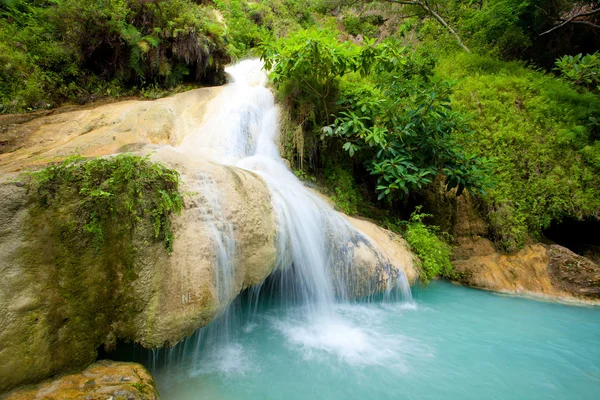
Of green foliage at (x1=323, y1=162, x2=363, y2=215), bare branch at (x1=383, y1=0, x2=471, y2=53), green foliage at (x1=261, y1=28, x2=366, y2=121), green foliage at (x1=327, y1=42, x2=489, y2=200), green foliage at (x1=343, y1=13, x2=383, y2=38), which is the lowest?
green foliage at (x1=323, y1=162, x2=363, y2=215)

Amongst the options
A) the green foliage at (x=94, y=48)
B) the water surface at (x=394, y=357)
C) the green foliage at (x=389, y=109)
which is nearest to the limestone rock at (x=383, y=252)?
the water surface at (x=394, y=357)

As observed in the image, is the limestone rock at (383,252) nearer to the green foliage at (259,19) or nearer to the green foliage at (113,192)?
the green foliage at (113,192)

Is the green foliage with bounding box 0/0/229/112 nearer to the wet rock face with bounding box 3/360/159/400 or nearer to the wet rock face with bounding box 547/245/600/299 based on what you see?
the wet rock face with bounding box 3/360/159/400

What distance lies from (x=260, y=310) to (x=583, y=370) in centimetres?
398

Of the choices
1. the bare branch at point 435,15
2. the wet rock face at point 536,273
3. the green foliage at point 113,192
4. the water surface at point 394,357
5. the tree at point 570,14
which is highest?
the bare branch at point 435,15

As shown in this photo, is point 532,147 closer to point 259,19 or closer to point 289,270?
point 289,270

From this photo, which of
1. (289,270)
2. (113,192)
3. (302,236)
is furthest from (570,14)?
(113,192)

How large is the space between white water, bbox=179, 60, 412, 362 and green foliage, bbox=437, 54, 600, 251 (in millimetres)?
3803

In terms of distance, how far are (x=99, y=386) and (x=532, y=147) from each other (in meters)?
9.01

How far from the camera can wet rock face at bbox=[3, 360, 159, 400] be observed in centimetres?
198

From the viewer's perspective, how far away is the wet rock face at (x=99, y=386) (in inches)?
78.0

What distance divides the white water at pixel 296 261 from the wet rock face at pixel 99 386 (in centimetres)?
91

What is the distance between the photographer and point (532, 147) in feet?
23.0

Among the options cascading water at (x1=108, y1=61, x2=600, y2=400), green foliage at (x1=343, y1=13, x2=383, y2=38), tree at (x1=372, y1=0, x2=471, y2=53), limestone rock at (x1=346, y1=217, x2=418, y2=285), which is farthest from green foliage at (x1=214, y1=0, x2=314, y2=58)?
limestone rock at (x1=346, y1=217, x2=418, y2=285)
